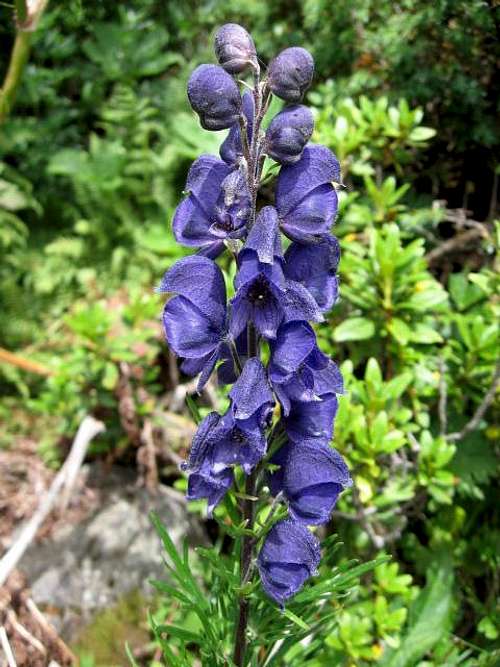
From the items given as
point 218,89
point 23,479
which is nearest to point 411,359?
point 218,89

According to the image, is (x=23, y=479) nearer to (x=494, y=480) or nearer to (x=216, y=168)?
(x=494, y=480)

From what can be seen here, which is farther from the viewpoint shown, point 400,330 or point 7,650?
point 400,330

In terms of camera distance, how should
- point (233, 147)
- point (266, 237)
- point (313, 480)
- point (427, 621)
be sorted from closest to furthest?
point (266, 237) → point (233, 147) → point (313, 480) → point (427, 621)

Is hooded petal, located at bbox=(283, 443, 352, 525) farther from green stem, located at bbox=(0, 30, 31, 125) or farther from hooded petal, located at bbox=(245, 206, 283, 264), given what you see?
green stem, located at bbox=(0, 30, 31, 125)

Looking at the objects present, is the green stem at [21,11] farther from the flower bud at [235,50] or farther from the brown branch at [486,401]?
the brown branch at [486,401]

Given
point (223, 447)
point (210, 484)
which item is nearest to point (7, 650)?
point (210, 484)

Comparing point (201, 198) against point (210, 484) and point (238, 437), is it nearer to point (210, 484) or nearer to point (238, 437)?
point (238, 437)

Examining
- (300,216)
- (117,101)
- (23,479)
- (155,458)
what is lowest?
(23,479)

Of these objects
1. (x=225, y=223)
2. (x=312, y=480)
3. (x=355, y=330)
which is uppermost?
(x=225, y=223)
